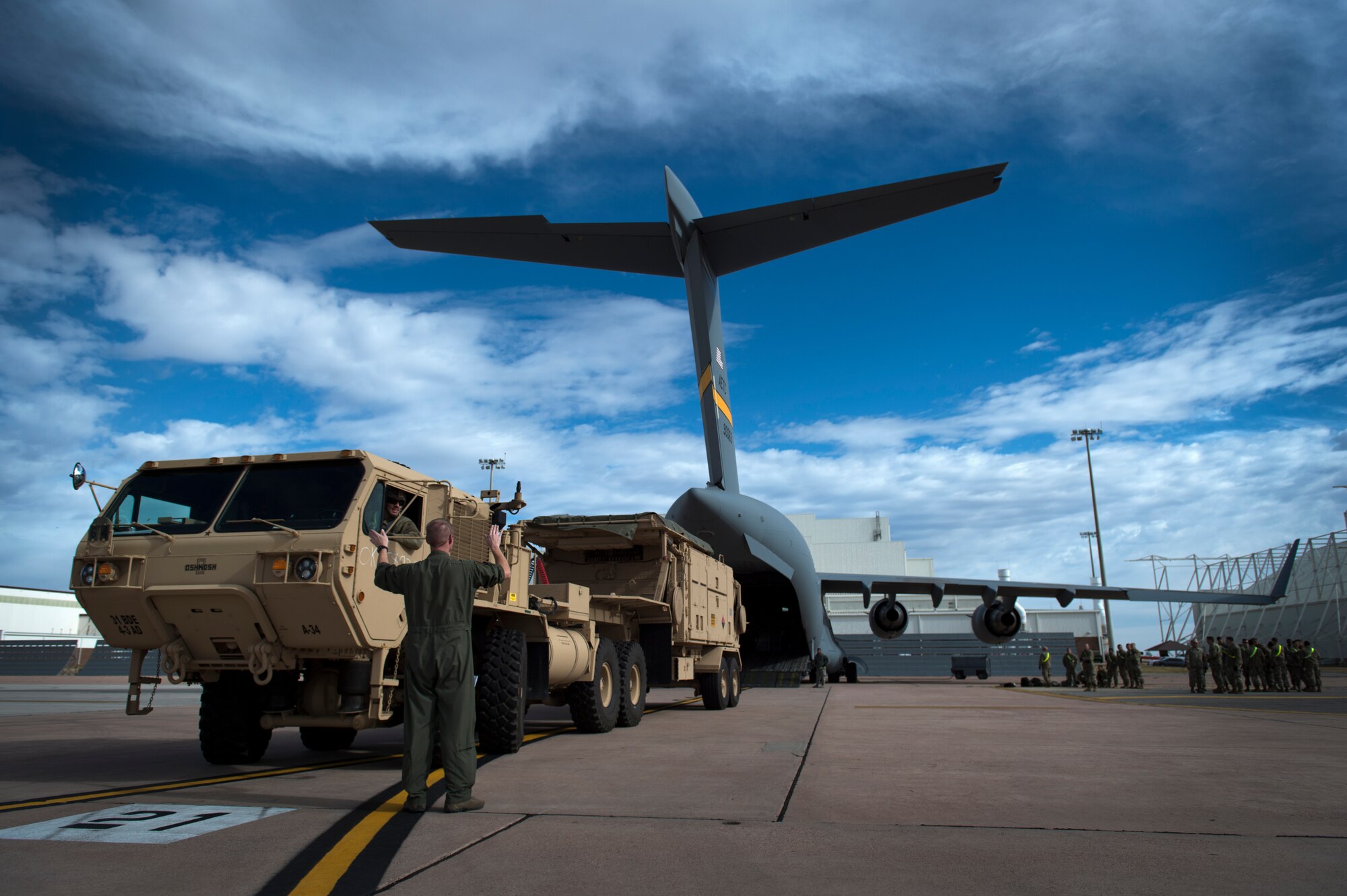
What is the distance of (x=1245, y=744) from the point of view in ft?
25.3

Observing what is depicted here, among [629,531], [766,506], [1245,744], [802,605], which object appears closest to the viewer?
[1245,744]

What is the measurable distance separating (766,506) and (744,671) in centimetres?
657

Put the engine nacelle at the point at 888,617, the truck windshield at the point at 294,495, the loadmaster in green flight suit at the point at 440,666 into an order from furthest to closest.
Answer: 1. the engine nacelle at the point at 888,617
2. the truck windshield at the point at 294,495
3. the loadmaster in green flight suit at the point at 440,666

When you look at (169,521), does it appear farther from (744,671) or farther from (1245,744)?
(744,671)

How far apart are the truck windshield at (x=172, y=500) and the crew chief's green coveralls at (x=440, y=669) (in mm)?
2386

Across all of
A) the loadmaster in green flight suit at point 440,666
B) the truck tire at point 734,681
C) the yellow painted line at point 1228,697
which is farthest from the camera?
the yellow painted line at point 1228,697

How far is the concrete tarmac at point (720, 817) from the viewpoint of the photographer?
3312 mm

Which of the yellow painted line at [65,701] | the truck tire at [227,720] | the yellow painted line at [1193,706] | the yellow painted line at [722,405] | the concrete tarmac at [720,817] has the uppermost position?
the yellow painted line at [722,405]

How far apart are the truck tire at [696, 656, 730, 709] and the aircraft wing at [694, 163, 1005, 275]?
310 inches

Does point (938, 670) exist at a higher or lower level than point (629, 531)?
lower

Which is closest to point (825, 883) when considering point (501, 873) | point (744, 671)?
point (501, 873)

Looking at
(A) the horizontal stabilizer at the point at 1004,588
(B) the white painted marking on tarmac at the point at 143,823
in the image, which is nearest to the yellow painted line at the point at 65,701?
(B) the white painted marking on tarmac at the point at 143,823

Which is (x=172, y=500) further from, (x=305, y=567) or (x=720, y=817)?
(x=720, y=817)

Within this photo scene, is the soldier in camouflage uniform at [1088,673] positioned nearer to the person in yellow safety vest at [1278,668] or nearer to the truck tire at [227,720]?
the person in yellow safety vest at [1278,668]
